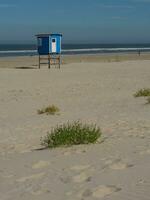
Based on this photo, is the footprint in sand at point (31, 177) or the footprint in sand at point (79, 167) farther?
the footprint in sand at point (79, 167)

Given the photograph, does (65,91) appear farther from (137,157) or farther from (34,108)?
(137,157)

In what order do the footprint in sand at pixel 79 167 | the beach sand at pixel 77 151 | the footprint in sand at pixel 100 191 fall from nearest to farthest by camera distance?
the footprint in sand at pixel 100 191 < the beach sand at pixel 77 151 < the footprint in sand at pixel 79 167

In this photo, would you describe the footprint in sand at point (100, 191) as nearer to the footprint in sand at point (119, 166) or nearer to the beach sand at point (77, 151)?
the beach sand at point (77, 151)

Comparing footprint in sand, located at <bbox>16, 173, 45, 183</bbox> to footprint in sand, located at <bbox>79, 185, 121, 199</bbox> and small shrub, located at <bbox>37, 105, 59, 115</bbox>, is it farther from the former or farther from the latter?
small shrub, located at <bbox>37, 105, 59, 115</bbox>

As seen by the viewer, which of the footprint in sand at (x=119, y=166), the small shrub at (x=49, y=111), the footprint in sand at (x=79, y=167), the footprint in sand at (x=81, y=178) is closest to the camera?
the footprint in sand at (x=81, y=178)

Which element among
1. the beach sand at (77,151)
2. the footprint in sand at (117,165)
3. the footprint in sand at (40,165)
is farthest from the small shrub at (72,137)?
the footprint in sand at (117,165)

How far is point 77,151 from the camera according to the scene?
8117mm

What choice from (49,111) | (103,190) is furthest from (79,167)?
(49,111)

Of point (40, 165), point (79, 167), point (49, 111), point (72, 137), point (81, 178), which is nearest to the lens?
point (81, 178)

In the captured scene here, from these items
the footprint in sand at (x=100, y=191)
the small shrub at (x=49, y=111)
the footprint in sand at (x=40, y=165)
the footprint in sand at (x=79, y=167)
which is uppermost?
the footprint in sand at (x=100, y=191)

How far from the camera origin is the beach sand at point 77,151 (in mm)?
5910

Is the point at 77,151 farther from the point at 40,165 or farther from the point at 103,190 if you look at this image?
the point at 103,190

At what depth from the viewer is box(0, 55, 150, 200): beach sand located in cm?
591

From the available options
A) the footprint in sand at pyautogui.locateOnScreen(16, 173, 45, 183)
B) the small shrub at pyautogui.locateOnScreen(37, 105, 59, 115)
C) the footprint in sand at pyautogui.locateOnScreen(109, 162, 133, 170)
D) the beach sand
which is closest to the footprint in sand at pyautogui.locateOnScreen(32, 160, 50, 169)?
the beach sand
